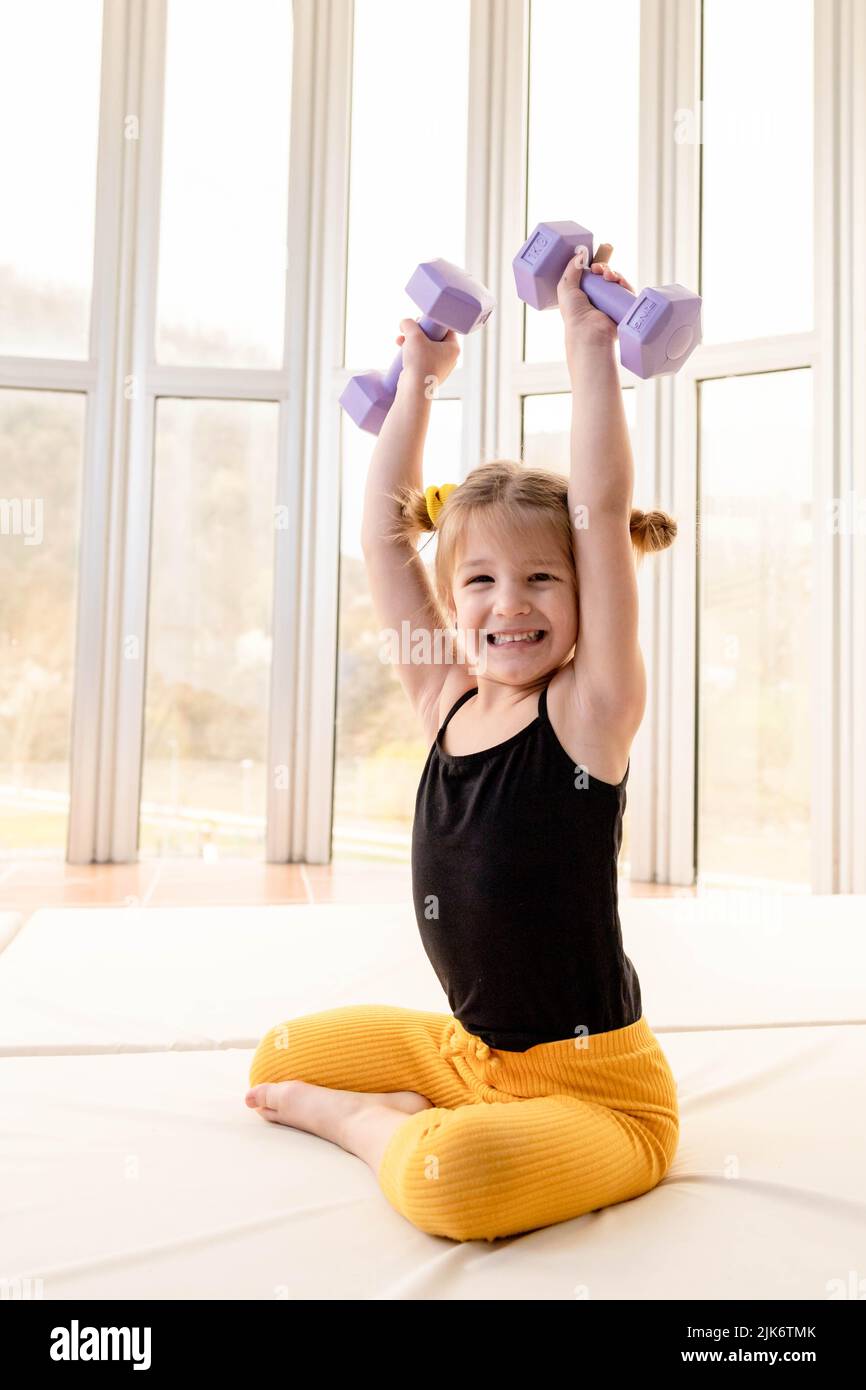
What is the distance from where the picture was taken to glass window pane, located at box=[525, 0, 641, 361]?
395 centimetres

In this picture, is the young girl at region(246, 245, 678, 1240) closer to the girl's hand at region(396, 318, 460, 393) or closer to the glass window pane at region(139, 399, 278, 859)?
the girl's hand at region(396, 318, 460, 393)

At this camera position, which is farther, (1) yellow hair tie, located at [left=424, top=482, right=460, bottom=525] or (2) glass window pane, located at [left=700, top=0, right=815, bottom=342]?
(2) glass window pane, located at [left=700, top=0, right=815, bottom=342]

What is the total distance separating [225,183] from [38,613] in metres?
1.78

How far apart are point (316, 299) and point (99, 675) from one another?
1631 millimetres

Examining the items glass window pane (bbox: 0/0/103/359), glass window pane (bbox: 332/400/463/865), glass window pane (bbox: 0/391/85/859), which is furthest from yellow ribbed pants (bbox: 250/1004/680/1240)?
glass window pane (bbox: 0/0/103/359)

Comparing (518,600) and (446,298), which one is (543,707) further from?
(446,298)

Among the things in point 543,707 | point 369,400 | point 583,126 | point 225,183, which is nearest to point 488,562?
point 543,707

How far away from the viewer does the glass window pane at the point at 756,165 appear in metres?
3.67

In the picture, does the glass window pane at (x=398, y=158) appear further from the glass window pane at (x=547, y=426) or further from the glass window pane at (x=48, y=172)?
the glass window pane at (x=48, y=172)

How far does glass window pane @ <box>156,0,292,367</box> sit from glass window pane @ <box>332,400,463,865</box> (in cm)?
61

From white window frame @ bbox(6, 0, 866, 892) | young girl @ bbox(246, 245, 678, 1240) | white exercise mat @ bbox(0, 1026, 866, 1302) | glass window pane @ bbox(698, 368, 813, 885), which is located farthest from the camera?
white window frame @ bbox(6, 0, 866, 892)

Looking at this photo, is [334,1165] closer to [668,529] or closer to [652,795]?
[668,529]

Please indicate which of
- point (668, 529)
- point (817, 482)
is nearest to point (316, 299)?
point (817, 482)
